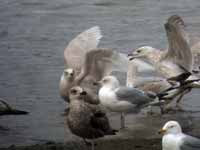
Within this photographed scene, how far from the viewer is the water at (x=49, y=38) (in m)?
10.5

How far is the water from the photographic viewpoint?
10531 millimetres

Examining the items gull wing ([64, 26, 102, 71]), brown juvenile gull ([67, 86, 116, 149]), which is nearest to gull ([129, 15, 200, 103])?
gull wing ([64, 26, 102, 71])

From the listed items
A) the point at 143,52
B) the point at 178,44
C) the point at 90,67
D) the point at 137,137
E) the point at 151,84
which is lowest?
the point at 137,137

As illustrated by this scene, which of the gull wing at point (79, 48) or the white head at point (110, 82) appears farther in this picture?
the gull wing at point (79, 48)

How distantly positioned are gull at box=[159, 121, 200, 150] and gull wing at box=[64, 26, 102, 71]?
11.6 ft

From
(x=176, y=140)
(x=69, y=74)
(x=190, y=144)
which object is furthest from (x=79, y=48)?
(x=190, y=144)

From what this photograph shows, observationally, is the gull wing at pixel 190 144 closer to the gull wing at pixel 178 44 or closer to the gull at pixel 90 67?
the gull at pixel 90 67

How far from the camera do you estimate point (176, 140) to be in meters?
8.16

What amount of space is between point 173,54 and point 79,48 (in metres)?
1.41

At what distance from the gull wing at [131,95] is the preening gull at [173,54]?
1.16 metres

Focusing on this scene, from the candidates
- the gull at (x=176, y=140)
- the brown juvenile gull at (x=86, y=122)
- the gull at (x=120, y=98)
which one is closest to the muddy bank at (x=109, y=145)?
the brown juvenile gull at (x=86, y=122)

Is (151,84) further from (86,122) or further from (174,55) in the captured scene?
(86,122)

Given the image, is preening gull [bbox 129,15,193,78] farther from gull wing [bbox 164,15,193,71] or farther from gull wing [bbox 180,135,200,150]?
gull wing [bbox 180,135,200,150]

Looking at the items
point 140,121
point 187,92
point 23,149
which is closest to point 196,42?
point 187,92
